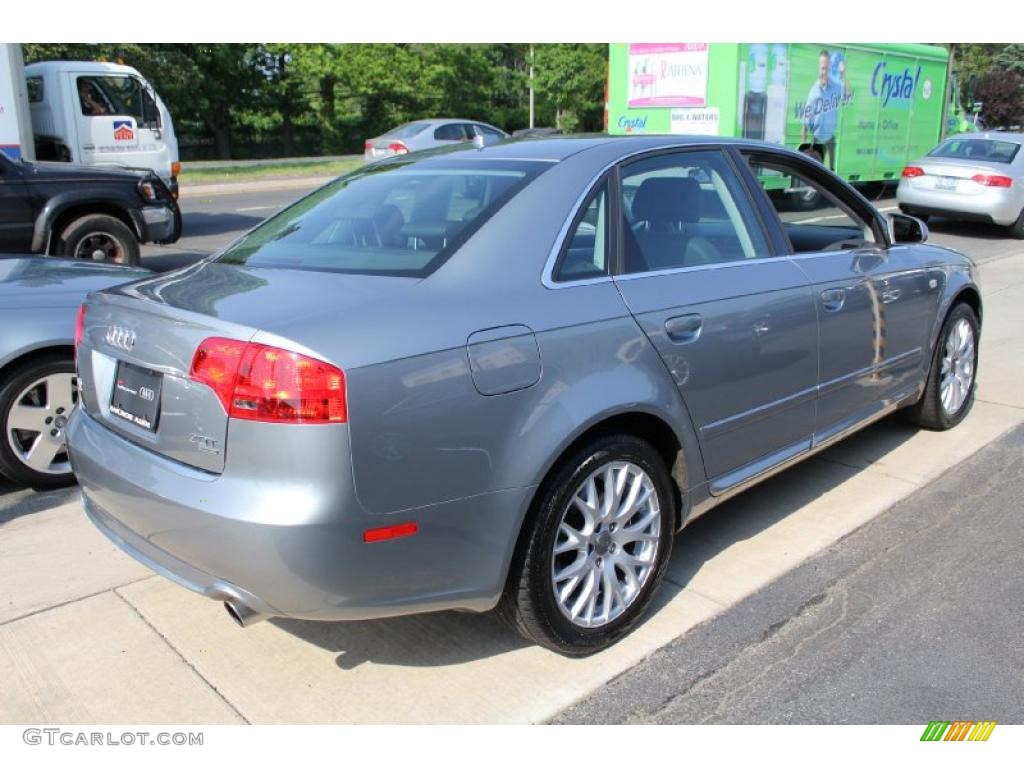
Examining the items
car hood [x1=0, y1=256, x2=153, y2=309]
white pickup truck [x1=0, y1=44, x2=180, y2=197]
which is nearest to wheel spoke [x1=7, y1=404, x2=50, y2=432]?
car hood [x1=0, y1=256, x2=153, y2=309]

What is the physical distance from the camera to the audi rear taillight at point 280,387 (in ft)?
7.91

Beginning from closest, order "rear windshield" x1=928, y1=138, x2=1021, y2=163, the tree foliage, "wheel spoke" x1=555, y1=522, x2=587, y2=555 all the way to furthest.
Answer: "wheel spoke" x1=555, y1=522, x2=587, y2=555 → "rear windshield" x1=928, y1=138, x2=1021, y2=163 → the tree foliage

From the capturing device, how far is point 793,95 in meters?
16.5

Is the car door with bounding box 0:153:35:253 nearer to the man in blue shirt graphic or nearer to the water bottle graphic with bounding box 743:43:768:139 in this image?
the water bottle graphic with bounding box 743:43:768:139

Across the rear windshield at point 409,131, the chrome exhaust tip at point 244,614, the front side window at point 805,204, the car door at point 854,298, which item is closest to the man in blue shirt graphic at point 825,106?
the rear windshield at point 409,131

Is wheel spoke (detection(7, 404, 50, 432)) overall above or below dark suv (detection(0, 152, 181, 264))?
below

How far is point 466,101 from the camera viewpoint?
143ft

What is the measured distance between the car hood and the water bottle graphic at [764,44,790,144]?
1343 centimetres

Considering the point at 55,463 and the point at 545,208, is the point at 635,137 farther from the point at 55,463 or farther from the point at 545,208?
the point at 55,463

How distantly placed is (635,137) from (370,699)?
229 cm

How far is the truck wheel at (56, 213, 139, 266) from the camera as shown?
29.9ft

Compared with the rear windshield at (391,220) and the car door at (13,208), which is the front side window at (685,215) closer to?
the rear windshield at (391,220)

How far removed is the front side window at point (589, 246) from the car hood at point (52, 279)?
2483mm

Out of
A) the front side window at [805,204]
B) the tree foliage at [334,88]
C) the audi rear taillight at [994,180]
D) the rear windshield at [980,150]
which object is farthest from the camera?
the tree foliage at [334,88]
